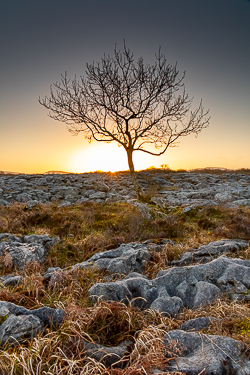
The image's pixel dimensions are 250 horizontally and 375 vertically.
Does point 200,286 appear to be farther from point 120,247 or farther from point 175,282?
point 120,247

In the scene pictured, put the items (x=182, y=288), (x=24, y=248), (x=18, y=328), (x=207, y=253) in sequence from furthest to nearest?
(x=24, y=248) < (x=207, y=253) < (x=182, y=288) < (x=18, y=328)

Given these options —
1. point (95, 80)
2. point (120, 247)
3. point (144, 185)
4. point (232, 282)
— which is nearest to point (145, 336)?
point (232, 282)

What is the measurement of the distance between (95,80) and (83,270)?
12383mm

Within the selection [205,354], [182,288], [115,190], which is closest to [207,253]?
[182,288]

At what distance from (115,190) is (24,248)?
12.8m

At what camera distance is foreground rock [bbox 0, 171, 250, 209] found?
14.3 metres

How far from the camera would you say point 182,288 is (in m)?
3.77

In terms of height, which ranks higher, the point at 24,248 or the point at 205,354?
the point at 205,354

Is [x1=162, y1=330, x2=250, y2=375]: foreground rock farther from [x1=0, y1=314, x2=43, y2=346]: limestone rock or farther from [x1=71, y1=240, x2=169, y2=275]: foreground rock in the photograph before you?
[x1=71, y1=240, x2=169, y2=275]: foreground rock

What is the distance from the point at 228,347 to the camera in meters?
2.20

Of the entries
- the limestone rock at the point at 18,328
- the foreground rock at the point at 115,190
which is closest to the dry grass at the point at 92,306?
the limestone rock at the point at 18,328

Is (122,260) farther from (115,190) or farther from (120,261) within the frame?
(115,190)

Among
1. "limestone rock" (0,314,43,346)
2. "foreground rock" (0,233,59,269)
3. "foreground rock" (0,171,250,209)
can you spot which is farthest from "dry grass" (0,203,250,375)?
"foreground rock" (0,171,250,209)

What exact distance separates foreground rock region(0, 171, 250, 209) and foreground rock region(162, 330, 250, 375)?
32.0 feet
